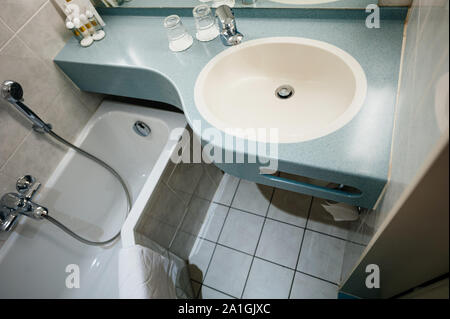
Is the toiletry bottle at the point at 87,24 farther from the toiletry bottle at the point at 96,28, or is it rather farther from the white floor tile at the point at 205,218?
the white floor tile at the point at 205,218

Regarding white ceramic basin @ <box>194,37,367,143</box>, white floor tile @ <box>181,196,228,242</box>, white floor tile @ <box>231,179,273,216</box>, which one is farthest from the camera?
white floor tile @ <box>231,179,273,216</box>

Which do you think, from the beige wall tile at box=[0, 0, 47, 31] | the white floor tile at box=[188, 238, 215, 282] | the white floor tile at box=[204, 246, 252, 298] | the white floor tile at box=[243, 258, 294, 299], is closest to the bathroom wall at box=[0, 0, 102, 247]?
the beige wall tile at box=[0, 0, 47, 31]

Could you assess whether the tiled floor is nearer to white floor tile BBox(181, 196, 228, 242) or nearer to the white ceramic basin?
white floor tile BBox(181, 196, 228, 242)

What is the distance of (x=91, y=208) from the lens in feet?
4.60

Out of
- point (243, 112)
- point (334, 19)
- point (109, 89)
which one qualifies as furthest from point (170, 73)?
point (334, 19)

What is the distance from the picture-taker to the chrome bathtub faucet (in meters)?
0.88

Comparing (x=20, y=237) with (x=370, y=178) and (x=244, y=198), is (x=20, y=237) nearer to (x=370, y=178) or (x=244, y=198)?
(x=244, y=198)

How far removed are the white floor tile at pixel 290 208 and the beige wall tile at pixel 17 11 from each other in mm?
1440

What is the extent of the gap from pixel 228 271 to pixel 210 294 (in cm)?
14

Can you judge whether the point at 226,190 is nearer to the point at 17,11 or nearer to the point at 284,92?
the point at 284,92

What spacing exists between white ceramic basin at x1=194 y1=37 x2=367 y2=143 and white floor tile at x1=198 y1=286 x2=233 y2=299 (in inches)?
35.4

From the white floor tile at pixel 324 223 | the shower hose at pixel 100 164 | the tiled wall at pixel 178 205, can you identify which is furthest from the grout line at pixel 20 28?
the white floor tile at pixel 324 223

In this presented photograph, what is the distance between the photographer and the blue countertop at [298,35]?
2.16 feet

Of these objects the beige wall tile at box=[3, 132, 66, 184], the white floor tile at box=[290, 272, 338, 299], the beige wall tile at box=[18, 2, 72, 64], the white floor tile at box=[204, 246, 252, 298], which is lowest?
the white floor tile at box=[290, 272, 338, 299]
